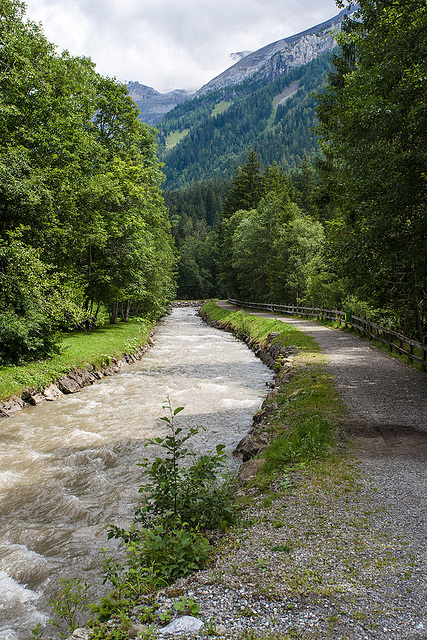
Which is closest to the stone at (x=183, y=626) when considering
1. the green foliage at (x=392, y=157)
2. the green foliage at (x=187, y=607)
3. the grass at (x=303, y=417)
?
the green foliage at (x=187, y=607)

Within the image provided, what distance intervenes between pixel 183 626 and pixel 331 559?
1605 millimetres

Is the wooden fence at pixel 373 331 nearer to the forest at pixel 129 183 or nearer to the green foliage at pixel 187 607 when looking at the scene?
the forest at pixel 129 183

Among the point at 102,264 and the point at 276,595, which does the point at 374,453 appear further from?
the point at 102,264

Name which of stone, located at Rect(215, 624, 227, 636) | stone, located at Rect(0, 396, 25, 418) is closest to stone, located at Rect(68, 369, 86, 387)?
stone, located at Rect(0, 396, 25, 418)

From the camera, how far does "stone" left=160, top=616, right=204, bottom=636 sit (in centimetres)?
322

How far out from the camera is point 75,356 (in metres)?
16.7

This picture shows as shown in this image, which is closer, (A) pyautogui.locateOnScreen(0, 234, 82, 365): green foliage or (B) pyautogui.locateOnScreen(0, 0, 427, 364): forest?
(B) pyautogui.locateOnScreen(0, 0, 427, 364): forest

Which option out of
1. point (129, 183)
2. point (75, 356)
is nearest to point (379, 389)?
point (75, 356)

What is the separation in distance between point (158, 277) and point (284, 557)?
1183 inches

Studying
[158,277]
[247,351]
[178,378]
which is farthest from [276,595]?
[158,277]

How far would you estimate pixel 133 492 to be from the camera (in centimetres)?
724

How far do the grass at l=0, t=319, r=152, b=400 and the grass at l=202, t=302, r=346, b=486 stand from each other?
7849 millimetres

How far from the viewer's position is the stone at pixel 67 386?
14203 millimetres

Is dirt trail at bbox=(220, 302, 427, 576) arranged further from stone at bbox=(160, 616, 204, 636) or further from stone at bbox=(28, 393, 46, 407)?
stone at bbox=(28, 393, 46, 407)
